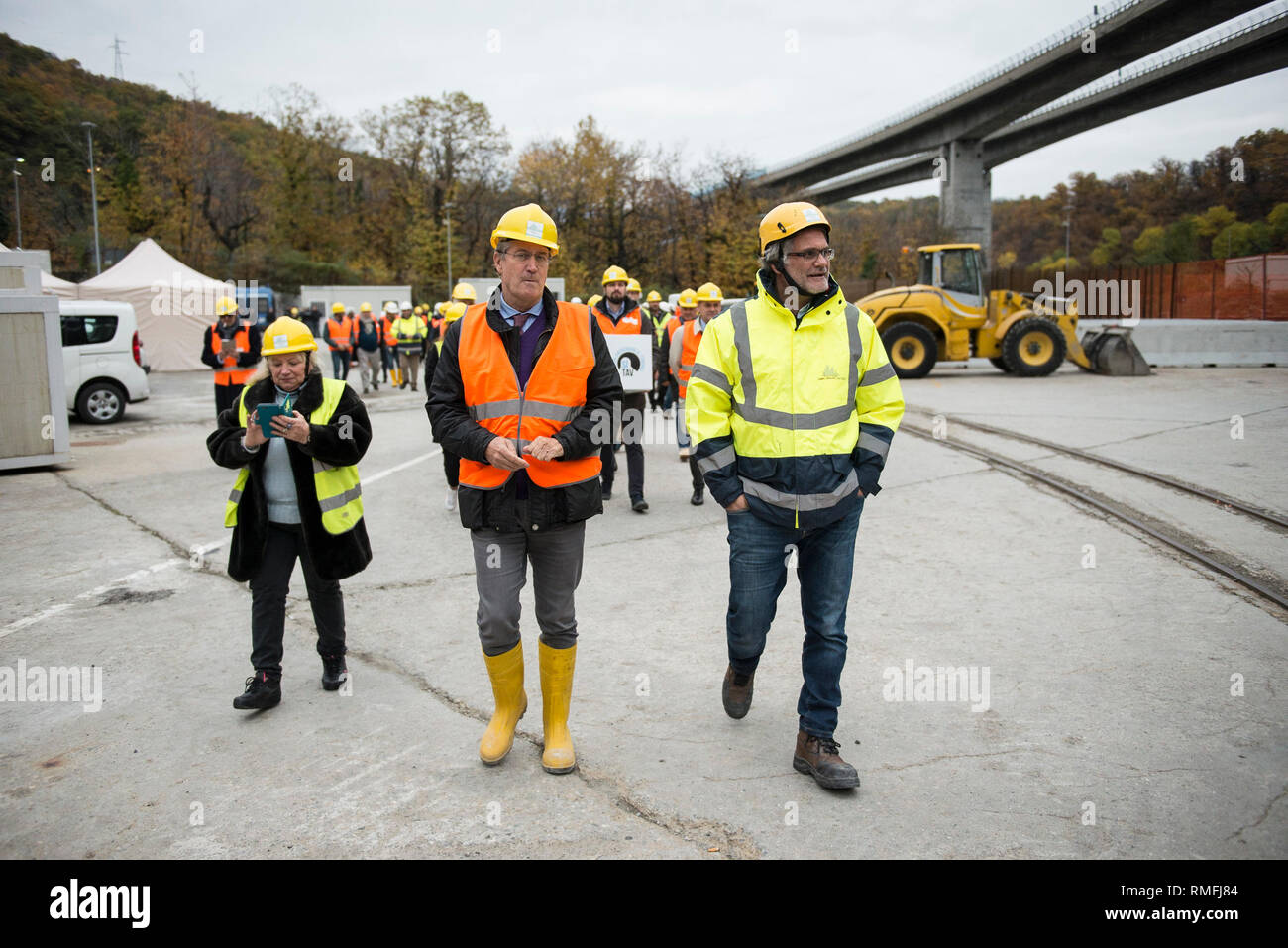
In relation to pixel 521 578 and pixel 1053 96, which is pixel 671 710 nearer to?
pixel 521 578

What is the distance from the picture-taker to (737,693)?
4078 millimetres

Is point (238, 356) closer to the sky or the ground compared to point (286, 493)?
closer to the sky

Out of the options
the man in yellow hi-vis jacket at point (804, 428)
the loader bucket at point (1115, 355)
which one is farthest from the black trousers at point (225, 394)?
the loader bucket at point (1115, 355)

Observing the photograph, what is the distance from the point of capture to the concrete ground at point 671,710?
3225 mm

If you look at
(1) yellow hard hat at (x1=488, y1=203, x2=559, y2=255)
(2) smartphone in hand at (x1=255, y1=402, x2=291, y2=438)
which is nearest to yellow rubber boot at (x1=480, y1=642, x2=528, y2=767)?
(2) smartphone in hand at (x1=255, y1=402, x2=291, y2=438)

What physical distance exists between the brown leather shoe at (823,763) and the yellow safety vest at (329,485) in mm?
2432

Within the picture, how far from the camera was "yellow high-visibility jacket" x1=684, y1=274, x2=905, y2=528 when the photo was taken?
3.57 meters

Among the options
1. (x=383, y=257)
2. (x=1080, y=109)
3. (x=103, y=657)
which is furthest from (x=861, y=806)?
(x=383, y=257)

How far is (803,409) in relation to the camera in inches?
141

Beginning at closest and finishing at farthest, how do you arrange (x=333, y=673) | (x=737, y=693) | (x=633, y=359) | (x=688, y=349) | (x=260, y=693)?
(x=737, y=693) → (x=260, y=693) → (x=333, y=673) → (x=688, y=349) → (x=633, y=359)

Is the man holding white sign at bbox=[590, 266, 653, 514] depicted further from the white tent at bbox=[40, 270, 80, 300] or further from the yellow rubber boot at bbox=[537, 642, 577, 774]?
the white tent at bbox=[40, 270, 80, 300]

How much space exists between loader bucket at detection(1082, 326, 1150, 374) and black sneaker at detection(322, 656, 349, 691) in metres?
19.9

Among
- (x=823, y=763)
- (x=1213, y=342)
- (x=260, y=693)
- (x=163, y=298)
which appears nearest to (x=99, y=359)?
(x=163, y=298)

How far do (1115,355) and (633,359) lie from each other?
14.7 metres
